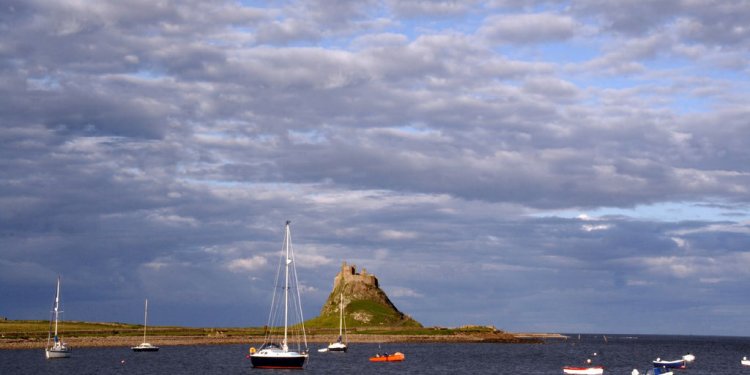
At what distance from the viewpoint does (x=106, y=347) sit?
18475 centimetres

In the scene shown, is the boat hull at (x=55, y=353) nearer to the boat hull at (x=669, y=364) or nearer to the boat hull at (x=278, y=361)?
the boat hull at (x=278, y=361)

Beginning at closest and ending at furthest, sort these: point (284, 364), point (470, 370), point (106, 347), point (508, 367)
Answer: point (284, 364) → point (470, 370) → point (508, 367) → point (106, 347)

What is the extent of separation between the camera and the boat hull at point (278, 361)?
10994cm

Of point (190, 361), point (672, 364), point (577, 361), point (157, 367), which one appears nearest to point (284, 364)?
point (157, 367)

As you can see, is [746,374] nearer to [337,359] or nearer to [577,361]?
[577,361]

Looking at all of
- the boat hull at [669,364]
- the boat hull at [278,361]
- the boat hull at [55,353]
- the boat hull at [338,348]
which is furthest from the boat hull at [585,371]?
the boat hull at [55,353]

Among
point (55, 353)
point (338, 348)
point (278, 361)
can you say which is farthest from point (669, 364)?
point (55, 353)

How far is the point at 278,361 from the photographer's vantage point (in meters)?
112

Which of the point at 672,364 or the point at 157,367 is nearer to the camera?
the point at 157,367

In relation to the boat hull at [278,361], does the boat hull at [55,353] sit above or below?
above

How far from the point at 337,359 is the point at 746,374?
67057 millimetres

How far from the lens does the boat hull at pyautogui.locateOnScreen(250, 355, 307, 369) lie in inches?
4328

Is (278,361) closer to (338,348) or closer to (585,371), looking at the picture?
(585,371)

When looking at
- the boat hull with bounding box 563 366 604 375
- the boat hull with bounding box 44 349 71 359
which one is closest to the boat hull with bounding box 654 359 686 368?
the boat hull with bounding box 563 366 604 375
